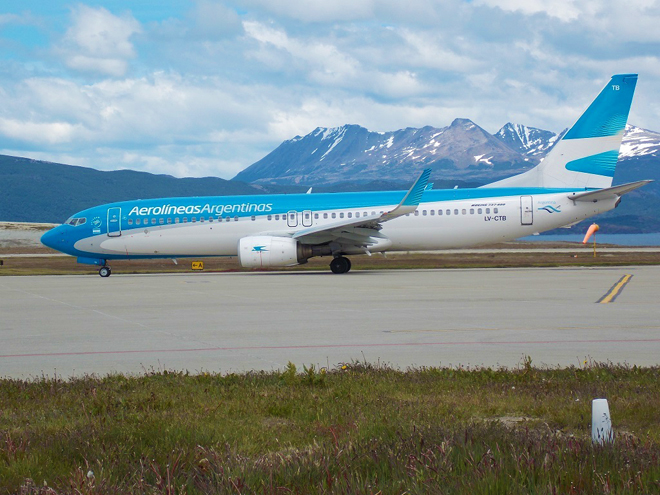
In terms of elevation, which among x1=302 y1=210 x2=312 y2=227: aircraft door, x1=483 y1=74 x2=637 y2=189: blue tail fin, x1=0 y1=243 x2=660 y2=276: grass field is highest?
x1=483 y1=74 x2=637 y2=189: blue tail fin

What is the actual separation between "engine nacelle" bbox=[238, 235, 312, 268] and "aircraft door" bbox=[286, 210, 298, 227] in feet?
5.51

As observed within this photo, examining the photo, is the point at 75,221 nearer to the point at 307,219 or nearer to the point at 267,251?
the point at 267,251

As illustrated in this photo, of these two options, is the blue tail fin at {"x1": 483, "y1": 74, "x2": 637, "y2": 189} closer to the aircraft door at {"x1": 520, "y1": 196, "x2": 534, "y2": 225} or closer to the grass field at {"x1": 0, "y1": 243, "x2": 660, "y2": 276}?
the aircraft door at {"x1": 520, "y1": 196, "x2": 534, "y2": 225}

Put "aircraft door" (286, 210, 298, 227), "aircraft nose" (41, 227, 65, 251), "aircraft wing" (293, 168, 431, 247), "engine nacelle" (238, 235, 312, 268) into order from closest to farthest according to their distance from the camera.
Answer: "aircraft wing" (293, 168, 431, 247) < "engine nacelle" (238, 235, 312, 268) < "aircraft door" (286, 210, 298, 227) < "aircraft nose" (41, 227, 65, 251)

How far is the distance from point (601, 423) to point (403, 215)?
2630cm

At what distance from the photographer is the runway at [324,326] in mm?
10266

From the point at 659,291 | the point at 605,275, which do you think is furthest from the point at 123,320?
the point at 605,275

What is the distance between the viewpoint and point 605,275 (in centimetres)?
2630

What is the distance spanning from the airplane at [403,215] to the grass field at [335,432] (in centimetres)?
2168

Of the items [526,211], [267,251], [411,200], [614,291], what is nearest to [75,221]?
[267,251]

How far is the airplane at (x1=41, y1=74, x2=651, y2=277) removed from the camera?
30.6m

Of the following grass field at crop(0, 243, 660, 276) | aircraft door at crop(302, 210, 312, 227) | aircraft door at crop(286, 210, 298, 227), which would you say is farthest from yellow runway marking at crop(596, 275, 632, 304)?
Result: aircraft door at crop(286, 210, 298, 227)

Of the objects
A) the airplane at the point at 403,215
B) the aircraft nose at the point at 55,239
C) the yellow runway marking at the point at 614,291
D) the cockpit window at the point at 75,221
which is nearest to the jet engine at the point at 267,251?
the airplane at the point at 403,215

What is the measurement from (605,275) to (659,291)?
262 inches
